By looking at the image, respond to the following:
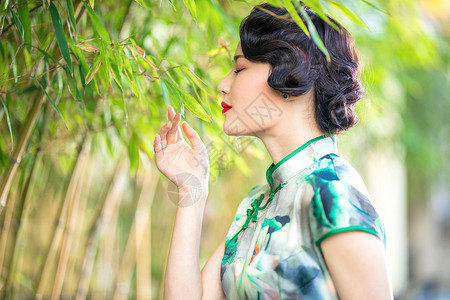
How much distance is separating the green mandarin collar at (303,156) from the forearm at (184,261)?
163mm

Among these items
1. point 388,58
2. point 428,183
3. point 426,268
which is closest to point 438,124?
point 428,183

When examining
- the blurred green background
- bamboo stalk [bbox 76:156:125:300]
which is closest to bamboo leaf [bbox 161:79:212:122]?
the blurred green background

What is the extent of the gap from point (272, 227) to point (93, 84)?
42 centimetres

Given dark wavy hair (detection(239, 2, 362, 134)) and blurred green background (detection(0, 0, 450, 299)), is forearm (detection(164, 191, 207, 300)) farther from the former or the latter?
dark wavy hair (detection(239, 2, 362, 134))

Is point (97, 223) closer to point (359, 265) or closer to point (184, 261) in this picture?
point (184, 261)

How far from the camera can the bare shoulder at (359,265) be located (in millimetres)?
658

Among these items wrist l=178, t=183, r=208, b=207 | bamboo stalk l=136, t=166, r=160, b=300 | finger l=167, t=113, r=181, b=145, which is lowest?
bamboo stalk l=136, t=166, r=160, b=300

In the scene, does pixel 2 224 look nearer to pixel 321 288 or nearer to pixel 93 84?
pixel 93 84

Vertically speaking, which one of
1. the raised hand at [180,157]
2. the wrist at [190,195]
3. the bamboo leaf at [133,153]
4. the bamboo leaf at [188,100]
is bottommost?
the bamboo leaf at [133,153]

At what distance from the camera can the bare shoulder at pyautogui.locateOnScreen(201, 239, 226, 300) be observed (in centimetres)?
86

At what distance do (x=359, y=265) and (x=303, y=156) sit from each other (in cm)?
20

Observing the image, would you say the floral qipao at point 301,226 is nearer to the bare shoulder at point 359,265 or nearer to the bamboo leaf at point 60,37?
the bare shoulder at point 359,265

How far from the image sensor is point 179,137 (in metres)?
0.91

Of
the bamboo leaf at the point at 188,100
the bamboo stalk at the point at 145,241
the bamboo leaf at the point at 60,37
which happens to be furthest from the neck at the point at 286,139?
the bamboo stalk at the point at 145,241
